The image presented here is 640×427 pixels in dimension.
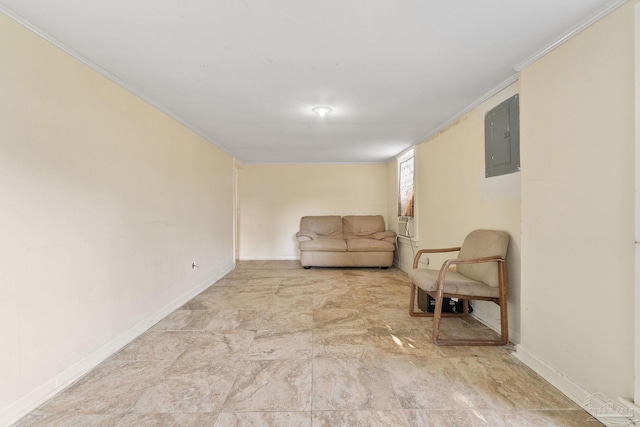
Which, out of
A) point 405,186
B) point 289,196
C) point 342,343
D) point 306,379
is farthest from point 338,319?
point 289,196

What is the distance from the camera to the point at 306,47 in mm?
1654

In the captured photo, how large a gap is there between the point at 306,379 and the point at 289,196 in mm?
4392

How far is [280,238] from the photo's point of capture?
577 cm

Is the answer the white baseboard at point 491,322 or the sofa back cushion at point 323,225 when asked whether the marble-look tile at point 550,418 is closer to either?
the white baseboard at point 491,322

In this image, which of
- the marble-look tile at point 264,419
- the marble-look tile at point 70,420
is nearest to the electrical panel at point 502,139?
the marble-look tile at point 264,419

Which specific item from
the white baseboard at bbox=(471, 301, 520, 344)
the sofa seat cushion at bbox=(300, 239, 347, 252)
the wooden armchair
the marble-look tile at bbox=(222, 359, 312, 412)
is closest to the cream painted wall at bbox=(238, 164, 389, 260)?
the sofa seat cushion at bbox=(300, 239, 347, 252)

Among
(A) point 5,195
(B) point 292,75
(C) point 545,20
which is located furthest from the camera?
(B) point 292,75

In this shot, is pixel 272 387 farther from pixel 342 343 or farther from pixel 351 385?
pixel 342 343

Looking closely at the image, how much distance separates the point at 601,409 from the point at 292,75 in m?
2.65

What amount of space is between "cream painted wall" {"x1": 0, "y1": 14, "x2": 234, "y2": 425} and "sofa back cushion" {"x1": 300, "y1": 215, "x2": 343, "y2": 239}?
3008mm

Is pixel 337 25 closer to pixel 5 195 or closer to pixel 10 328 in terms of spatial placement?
pixel 5 195

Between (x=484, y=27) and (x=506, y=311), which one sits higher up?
(x=484, y=27)

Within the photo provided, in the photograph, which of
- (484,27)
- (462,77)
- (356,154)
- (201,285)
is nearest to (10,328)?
(201,285)

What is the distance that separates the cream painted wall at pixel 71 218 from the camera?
1.34 m
